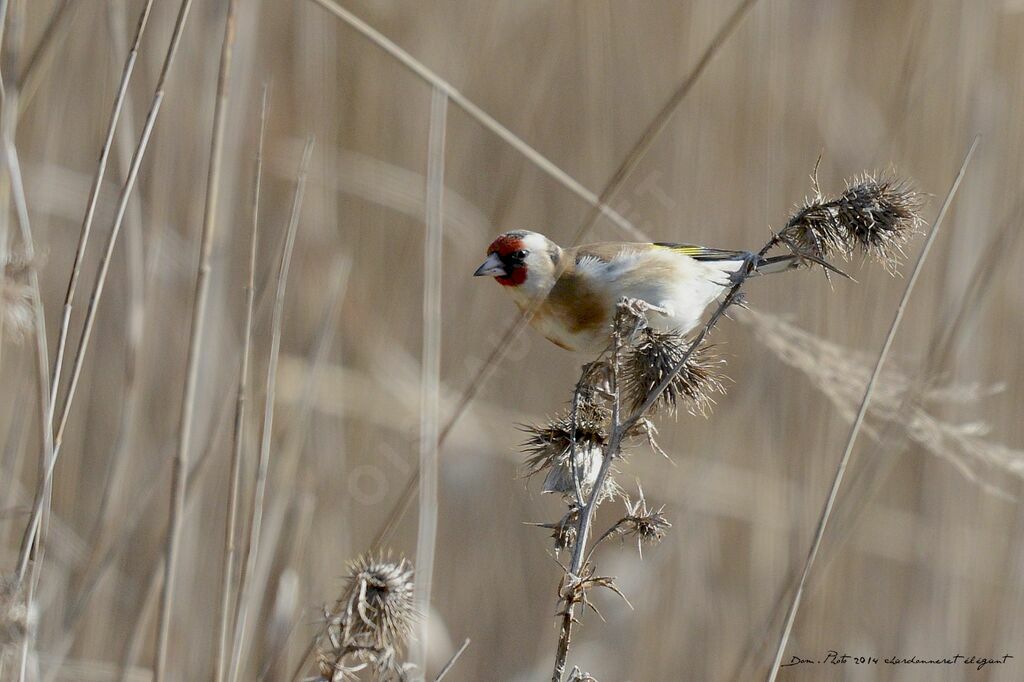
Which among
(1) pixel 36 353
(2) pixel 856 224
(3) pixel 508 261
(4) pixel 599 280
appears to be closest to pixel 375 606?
(1) pixel 36 353

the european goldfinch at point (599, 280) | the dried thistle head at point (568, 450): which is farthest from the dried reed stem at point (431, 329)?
the european goldfinch at point (599, 280)

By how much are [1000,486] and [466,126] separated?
6.88 feet

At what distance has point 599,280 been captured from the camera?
227 centimetres

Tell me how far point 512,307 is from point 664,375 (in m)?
2.06

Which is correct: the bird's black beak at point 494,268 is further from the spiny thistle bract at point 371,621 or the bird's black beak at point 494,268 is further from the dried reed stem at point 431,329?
the spiny thistle bract at point 371,621

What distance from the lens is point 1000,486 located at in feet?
10.3

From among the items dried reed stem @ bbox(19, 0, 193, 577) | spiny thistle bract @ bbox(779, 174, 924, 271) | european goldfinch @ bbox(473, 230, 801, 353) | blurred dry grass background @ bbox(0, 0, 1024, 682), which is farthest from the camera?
blurred dry grass background @ bbox(0, 0, 1024, 682)

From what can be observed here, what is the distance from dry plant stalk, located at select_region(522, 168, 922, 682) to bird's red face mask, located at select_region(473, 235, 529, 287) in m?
0.79

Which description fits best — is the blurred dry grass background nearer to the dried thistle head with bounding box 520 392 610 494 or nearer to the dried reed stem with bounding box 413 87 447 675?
the dried reed stem with bounding box 413 87 447 675

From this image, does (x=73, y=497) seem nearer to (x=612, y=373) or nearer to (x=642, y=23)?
(x=612, y=373)

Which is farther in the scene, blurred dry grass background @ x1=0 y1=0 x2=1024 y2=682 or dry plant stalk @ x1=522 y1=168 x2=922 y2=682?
blurred dry grass background @ x1=0 y1=0 x2=1024 y2=682

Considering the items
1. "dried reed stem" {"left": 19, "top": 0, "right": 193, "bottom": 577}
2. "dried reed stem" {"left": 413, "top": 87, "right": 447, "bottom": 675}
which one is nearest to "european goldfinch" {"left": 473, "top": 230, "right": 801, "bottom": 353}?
"dried reed stem" {"left": 413, "top": 87, "right": 447, "bottom": 675}

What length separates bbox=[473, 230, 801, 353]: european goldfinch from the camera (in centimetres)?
220

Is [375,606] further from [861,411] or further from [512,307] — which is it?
[512,307]
